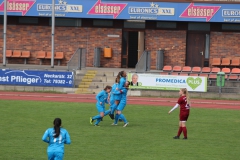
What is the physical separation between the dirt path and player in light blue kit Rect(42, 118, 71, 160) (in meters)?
21.1

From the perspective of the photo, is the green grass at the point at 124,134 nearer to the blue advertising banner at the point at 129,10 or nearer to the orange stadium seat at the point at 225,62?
the orange stadium seat at the point at 225,62

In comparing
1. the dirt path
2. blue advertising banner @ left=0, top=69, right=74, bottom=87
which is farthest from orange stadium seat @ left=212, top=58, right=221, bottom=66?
blue advertising banner @ left=0, top=69, right=74, bottom=87

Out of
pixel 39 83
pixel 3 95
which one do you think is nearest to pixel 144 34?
pixel 39 83

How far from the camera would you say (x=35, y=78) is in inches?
1594

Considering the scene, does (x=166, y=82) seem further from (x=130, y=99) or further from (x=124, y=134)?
(x=124, y=134)

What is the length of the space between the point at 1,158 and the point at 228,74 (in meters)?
24.1

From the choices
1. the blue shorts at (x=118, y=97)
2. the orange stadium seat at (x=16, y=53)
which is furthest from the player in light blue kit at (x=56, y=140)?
the orange stadium seat at (x=16, y=53)

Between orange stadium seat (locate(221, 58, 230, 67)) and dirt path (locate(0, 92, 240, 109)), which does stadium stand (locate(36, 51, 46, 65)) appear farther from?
orange stadium seat (locate(221, 58, 230, 67))

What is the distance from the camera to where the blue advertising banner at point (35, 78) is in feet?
132

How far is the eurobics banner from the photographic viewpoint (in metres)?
39.2

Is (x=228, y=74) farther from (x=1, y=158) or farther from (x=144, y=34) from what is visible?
(x=1, y=158)

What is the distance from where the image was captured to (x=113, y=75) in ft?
138

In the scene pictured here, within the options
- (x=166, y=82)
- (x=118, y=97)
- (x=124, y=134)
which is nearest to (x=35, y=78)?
(x=166, y=82)

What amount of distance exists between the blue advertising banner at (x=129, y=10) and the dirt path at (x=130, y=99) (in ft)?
28.4
